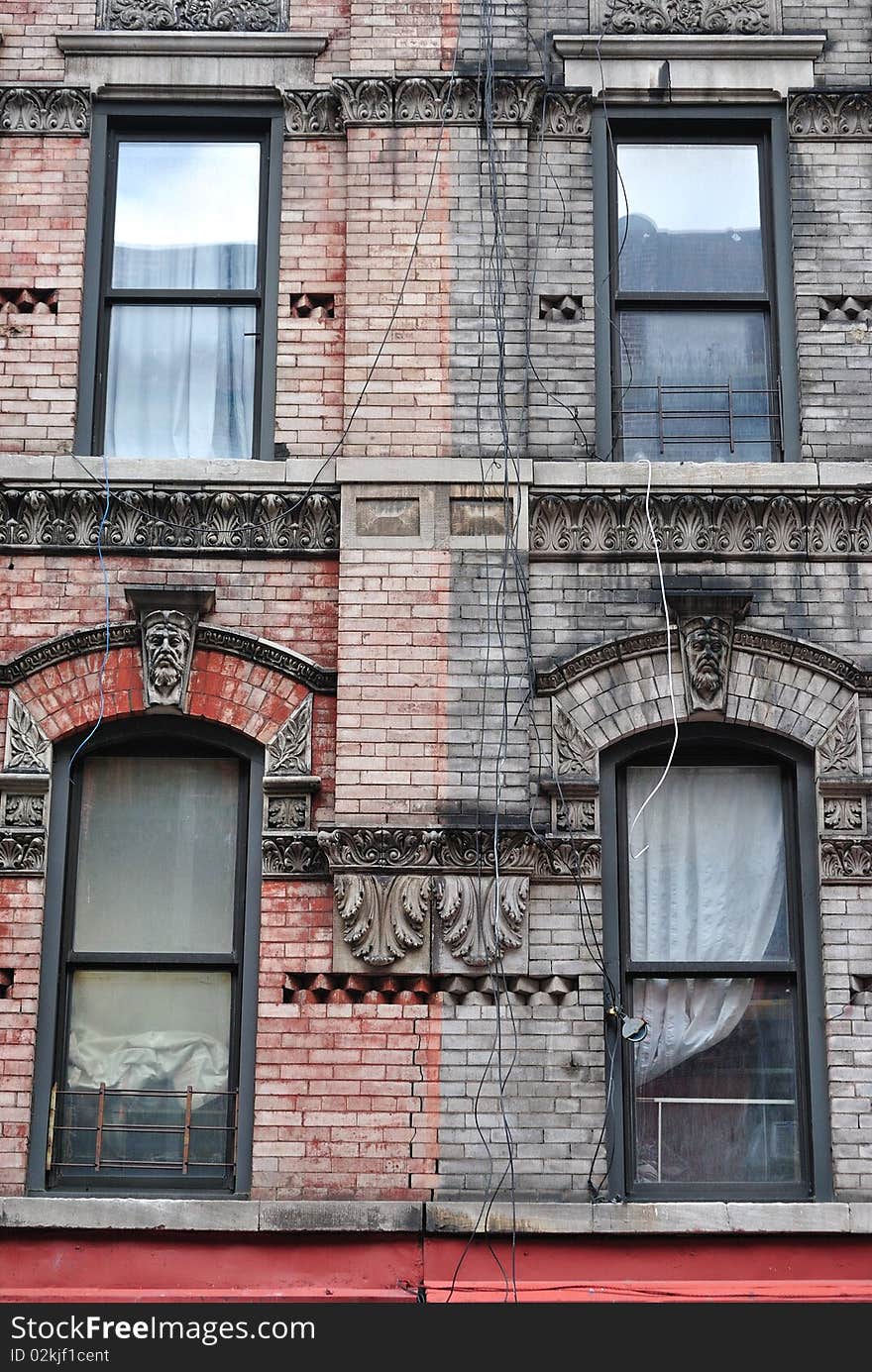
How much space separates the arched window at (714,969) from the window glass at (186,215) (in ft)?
12.7

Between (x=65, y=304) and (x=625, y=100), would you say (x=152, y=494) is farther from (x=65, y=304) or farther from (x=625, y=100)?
(x=625, y=100)

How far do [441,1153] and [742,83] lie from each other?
653cm

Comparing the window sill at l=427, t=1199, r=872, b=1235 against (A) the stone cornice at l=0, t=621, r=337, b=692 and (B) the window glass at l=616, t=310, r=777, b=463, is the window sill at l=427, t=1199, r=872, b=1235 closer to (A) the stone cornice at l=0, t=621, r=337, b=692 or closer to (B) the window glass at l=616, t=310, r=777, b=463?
(A) the stone cornice at l=0, t=621, r=337, b=692

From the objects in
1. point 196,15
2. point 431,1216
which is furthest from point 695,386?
point 431,1216

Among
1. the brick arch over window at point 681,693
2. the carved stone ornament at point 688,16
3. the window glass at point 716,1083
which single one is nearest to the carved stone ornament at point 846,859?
the brick arch over window at point 681,693

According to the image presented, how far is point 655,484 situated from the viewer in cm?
1120

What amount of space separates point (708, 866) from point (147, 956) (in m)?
3.07

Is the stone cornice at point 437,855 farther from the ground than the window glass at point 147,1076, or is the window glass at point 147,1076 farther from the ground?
the stone cornice at point 437,855

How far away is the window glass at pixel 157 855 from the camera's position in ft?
35.5

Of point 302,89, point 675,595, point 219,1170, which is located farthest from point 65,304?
point 219,1170

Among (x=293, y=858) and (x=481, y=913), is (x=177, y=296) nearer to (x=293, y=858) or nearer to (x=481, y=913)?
(x=293, y=858)

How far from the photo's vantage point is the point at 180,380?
1181 cm

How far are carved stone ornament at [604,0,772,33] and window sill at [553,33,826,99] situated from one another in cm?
13

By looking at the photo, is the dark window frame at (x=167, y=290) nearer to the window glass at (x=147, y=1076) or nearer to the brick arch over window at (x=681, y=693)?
the brick arch over window at (x=681, y=693)
